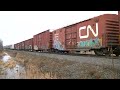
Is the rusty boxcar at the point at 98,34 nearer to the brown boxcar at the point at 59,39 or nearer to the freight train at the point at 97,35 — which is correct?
the freight train at the point at 97,35

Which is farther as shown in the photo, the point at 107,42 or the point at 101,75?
the point at 107,42

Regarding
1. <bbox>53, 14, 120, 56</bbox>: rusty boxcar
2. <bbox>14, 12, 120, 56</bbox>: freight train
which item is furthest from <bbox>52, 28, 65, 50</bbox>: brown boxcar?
<bbox>53, 14, 120, 56</bbox>: rusty boxcar

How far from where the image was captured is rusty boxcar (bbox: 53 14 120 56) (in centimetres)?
1600

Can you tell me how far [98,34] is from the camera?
16625 mm

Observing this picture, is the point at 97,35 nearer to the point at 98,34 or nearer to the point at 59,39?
the point at 98,34

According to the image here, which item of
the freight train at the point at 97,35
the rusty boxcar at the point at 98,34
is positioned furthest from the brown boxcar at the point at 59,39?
the rusty boxcar at the point at 98,34

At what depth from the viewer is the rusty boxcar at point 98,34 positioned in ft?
52.5

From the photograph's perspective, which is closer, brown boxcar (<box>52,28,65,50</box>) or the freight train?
→ the freight train

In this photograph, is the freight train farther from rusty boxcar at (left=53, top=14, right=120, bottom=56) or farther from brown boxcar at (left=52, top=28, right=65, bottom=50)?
brown boxcar at (left=52, top=28, right=65, bottom=50)
